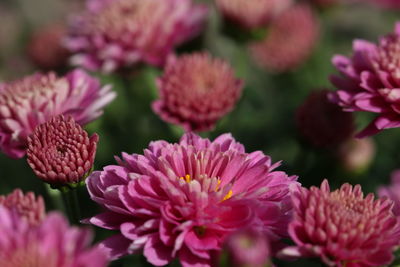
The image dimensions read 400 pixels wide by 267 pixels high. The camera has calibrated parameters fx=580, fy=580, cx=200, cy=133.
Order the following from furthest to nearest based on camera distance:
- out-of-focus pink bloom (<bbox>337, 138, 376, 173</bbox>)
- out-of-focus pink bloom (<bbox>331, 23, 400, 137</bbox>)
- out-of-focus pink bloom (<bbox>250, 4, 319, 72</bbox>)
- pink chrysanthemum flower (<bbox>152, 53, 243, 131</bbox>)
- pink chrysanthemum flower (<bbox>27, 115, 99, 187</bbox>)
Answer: out-of-focus pink bloom (<bbox>250, 4, 319, 72</bbox>) < out-of-focus pink bloom (<bbox>337, 138, 376, 173</bbox>) < pink chrysanthemum flower (<bbox>152, 53, 243, 131</bbox>) < out-of-focus pink bloom (<bbox>331, 23, 400, 137</bbox>) < pink chrysanthemum flower (<bbox>27, 115, 99, 187</bbox>)

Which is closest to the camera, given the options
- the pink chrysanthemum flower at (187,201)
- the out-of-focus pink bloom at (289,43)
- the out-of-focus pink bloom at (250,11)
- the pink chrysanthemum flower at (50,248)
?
the pink chrysanthemum flower at (50,248)

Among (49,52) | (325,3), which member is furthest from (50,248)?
(325,3)

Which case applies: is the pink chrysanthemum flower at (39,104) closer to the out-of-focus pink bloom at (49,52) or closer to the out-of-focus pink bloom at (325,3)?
the out-of-focus pink bloom at (49,52)

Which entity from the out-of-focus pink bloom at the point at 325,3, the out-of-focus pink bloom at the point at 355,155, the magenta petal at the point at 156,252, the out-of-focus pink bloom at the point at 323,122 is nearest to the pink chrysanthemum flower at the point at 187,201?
the magenta petal at the point at 156,252

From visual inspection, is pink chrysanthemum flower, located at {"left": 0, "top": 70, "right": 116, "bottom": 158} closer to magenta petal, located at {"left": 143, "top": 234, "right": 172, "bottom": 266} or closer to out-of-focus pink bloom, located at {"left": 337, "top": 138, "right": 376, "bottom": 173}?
magenta petal, located at {"left": 143, "top": 234, "right": 172, "bottom": 266}

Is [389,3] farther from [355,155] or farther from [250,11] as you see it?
[355,155]

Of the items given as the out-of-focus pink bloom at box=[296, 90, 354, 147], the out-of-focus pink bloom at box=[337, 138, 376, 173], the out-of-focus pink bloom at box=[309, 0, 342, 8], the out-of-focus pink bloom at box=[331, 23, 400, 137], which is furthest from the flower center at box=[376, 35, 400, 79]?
the out-of-focus pink bloom at box=[309, 0, 342, 8]

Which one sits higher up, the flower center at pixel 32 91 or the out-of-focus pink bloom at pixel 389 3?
the out-of-focus pink bloom at pixel 389 3
